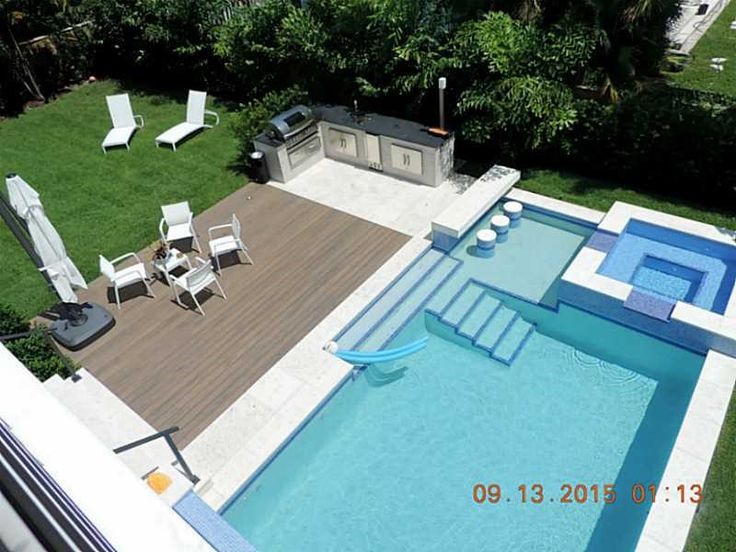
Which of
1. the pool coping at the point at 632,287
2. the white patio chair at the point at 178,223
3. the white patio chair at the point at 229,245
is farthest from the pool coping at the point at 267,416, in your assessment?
the pool coping at the point at 632,287

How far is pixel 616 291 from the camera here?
917 centimetres

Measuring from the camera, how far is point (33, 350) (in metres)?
8.55

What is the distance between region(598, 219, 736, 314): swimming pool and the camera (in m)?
9.58

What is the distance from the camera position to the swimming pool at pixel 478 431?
7.18 meters

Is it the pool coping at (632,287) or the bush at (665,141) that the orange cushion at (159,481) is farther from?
the bush at (665,141)

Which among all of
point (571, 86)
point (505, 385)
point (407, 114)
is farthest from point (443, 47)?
point (505, 385)

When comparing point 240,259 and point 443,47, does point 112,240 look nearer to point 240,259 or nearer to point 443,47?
point 240,259

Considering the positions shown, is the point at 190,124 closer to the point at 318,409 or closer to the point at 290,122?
the point at 290,122

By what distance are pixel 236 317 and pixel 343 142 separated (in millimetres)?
5591

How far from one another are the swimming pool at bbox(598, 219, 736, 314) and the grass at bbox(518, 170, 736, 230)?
91 centimetres

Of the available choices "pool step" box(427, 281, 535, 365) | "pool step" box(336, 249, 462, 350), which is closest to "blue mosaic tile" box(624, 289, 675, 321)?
"pool step" box(427, 281, 535, 365)

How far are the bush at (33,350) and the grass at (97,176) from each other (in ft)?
5.01

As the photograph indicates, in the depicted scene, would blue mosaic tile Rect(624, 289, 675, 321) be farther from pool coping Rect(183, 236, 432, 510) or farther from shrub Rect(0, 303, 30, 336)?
shrub Rect(0, 303, 30, 336)

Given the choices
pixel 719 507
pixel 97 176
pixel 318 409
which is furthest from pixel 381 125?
pixel 719 507
